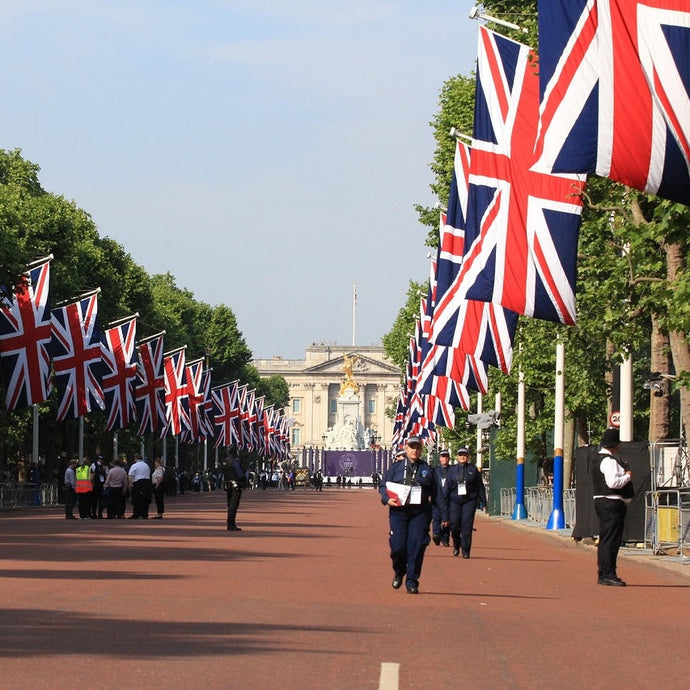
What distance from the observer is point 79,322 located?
50.5 meters

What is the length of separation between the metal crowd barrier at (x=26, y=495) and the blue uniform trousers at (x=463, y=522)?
95.5ft

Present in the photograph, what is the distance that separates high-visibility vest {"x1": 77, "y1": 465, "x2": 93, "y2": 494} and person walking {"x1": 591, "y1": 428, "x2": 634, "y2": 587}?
2353 cm

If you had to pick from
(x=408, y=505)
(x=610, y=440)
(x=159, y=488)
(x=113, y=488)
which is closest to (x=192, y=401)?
(x=159, y=488)

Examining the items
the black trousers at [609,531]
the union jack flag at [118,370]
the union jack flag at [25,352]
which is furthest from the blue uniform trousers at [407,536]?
the union jack flag at [118,370]

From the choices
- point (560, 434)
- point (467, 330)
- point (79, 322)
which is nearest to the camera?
point (467, 330)

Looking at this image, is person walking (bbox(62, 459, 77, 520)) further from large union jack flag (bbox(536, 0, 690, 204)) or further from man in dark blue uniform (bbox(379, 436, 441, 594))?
large union jack flag (bbox(536, 0, 690, 204))

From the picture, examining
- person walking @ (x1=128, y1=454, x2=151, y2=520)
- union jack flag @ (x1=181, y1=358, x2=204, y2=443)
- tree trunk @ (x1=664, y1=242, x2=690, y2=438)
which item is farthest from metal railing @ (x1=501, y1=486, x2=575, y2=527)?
union jack flag @ (x1=181, y1=358, x2=204, y2=443)

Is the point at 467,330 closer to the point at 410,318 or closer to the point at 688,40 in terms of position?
the point at 688,40

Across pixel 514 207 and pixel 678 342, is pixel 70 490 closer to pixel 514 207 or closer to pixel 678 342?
pixel 678 342

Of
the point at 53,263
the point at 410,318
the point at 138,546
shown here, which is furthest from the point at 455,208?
the point at 410,318

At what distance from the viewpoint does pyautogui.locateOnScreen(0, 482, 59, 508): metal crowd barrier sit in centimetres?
5622

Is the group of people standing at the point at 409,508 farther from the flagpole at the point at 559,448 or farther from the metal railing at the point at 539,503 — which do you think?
the metal railing at the point at 539,503

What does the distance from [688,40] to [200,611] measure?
6.80 m

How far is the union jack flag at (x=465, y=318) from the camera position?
32281 mm
